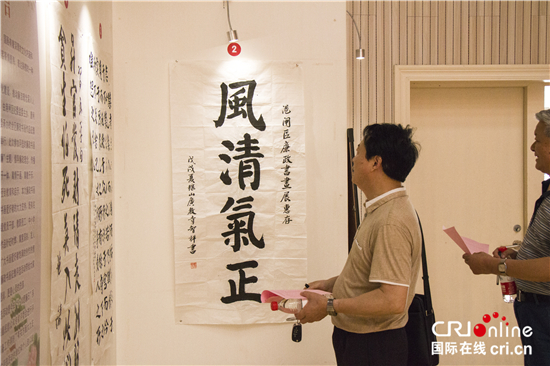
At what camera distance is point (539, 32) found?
109 inches

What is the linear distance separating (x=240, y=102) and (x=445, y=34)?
160 cm

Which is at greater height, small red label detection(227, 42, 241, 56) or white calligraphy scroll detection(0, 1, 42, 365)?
small red label detection(227, 42, 241, 56)

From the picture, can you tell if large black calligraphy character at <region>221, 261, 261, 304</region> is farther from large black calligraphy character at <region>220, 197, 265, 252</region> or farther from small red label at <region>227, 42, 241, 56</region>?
small red label at <region>227, 42, 241, 56</region>

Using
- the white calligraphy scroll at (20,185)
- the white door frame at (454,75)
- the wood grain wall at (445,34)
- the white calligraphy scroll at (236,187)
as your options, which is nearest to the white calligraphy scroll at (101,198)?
the white calligraphy scroll at (236,187)

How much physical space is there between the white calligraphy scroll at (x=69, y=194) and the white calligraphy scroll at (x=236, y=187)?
0.58 metres

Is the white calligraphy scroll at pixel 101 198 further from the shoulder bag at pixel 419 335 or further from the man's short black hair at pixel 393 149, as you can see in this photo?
the shoulder bag at pixel 419 335

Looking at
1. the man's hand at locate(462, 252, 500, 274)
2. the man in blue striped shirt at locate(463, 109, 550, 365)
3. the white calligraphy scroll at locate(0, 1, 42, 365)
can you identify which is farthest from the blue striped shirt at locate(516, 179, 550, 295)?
the white calligraphy scroll at locate(0, 1, 42, 365)

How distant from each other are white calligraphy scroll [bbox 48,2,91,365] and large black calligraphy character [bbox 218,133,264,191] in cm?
74

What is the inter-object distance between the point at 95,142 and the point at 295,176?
1051 mm

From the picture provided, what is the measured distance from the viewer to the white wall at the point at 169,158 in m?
2.22

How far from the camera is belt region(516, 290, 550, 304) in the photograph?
157 cm

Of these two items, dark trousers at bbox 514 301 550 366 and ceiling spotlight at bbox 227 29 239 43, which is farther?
ceiling spotlight at bbox 227 29 239 43

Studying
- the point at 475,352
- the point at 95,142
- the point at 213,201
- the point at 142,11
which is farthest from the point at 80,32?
the point at 475,352

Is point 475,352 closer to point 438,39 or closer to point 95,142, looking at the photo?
point 438,39
